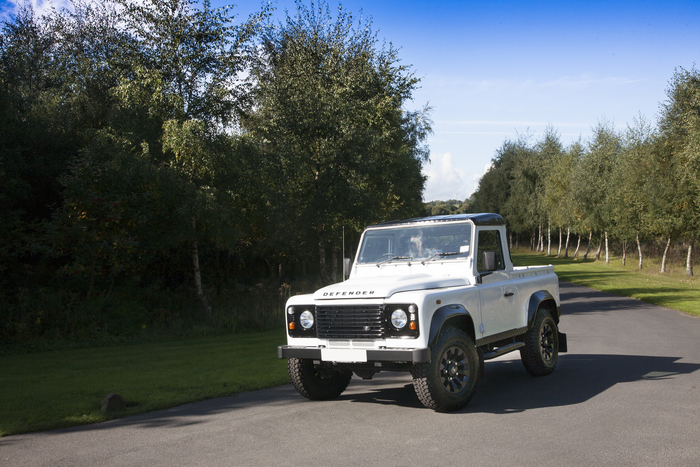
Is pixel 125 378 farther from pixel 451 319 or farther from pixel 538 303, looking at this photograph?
pixel 538 303

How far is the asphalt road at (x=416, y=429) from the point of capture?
5031 mm

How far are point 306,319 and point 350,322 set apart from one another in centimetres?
68

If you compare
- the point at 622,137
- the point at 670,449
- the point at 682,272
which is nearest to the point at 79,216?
the point at 670,449

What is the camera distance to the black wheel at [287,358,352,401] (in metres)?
7.32

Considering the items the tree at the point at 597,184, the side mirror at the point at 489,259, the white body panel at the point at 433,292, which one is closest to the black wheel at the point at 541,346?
the white body panel at the point at 433,292

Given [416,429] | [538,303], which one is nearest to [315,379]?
[416,429]

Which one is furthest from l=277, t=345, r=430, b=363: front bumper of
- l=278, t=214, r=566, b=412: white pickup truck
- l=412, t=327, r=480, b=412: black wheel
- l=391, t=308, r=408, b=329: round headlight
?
l=391, t=308, r=408, b=329: round headlight

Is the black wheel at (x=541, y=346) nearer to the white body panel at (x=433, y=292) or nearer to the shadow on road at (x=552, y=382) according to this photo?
the shadow on road at (x=552, y=382)

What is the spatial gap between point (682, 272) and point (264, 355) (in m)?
33.0

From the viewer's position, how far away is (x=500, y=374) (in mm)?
9055

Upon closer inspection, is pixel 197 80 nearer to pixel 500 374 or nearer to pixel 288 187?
pixel 288 187

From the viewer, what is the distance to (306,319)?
7.09m

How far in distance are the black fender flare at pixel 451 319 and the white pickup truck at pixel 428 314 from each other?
0.01 metres

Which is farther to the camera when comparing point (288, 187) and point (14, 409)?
point (288, 187)
